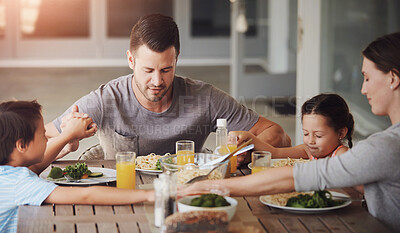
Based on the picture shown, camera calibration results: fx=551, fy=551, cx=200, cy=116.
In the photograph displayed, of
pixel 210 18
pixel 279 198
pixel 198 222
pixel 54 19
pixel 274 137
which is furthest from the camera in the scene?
pixel 210 18

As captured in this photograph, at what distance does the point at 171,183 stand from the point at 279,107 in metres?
5.47

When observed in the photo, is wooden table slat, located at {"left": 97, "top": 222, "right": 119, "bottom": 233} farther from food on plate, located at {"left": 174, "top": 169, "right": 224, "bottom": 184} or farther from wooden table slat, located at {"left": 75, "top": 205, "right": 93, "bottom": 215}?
food on plate, located at {"left": 174, "top": 169, "right": 224, "bottom": 184}

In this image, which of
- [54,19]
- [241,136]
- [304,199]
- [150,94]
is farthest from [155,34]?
[54,19]

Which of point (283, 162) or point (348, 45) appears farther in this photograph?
point (348, 45)

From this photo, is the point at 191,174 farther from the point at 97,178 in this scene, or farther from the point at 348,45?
the point at 348,45

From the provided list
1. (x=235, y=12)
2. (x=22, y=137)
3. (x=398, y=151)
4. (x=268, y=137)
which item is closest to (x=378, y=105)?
(x=398, y=151)

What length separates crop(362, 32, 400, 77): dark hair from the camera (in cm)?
157

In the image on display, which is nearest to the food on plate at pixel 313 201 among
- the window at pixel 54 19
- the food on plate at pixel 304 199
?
the food on plate at pixel 304 199

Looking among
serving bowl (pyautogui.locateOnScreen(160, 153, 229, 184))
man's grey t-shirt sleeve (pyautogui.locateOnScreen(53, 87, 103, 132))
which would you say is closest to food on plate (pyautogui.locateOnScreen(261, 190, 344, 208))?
serving bowl (pyautogui.locateOnScreen(160, 153, 229, 184))

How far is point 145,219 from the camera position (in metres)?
1.57

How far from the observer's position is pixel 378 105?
5.41 feet

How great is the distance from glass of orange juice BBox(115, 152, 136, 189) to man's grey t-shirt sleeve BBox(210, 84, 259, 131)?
845 millimetres

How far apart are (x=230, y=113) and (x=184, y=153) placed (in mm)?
717

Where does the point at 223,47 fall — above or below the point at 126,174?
above
